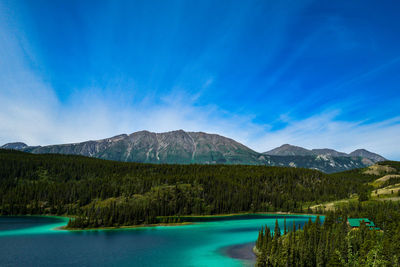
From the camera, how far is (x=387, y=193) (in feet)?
632

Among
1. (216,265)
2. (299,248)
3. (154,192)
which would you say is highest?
(154,192)

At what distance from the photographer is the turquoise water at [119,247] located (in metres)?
64.0

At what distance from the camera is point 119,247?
3135 inches

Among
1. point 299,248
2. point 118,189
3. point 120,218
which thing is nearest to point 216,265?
point 299,248

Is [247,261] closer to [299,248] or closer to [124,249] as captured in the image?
[299,248]

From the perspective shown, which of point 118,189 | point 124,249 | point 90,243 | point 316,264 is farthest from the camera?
point 118,189

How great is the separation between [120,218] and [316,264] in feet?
294

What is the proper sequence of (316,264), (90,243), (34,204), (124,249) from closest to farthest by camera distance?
(316,264) < (124,249) < (90,243) < (34,204)

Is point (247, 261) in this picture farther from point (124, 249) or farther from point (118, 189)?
point (118, 189)

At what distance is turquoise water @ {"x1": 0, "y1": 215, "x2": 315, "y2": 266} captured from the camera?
64.0 meters

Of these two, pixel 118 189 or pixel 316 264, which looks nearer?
pixel 316 264

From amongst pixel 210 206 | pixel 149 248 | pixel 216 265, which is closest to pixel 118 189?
pixel 210 206

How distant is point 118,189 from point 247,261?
143m

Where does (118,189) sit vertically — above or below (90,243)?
above
